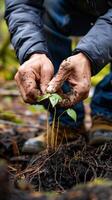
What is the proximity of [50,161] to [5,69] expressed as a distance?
17.0 ft

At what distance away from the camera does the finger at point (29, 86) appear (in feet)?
8.95

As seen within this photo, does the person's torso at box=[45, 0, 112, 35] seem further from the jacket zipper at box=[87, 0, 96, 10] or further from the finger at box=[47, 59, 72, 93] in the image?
the finger at box=[47, 59, 72, 93]

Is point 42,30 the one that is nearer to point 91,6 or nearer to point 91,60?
point 91,6

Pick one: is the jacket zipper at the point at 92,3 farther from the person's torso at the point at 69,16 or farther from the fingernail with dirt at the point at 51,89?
the fingernail with dirt at the point at 51,89

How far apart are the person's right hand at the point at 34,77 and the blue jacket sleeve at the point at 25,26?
0.13 meters

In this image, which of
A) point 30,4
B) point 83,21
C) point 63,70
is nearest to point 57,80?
point 63,70

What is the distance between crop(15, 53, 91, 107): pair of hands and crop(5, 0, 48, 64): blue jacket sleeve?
100 millimetres

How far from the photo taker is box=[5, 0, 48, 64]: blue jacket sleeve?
2961 mm

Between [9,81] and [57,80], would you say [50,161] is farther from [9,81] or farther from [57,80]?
[9,81]

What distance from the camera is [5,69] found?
25.2 ft

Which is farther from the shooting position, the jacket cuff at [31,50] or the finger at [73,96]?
the jacket cuff at [31,50]

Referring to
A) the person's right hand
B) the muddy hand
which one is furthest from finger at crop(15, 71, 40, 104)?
the muddy hand

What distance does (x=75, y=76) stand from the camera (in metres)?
2.67

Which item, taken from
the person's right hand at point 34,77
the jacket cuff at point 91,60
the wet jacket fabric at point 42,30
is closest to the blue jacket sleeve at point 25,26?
the wet jacket fabric at point 42,30
